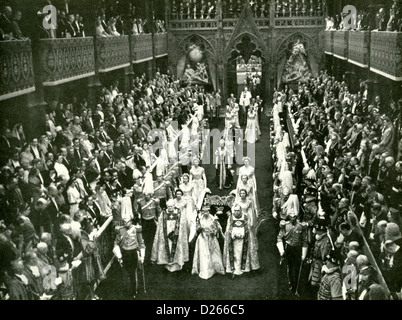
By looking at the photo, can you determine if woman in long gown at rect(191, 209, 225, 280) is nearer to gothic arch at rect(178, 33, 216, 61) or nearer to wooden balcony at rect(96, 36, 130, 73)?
wooden balcony at rect(96, 36, 130, 73)

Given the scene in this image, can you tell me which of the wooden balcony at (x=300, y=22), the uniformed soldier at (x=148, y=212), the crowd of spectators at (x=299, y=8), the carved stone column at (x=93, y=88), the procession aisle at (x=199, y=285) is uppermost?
the crowd of spectators at (x=299, y=8)

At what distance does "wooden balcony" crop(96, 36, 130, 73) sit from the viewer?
1841 cm

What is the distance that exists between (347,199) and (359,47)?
409 inches

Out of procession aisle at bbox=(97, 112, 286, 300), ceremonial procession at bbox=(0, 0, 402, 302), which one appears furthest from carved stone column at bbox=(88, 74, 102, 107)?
procession aisle at bbox=(97, 112, 286, 300)

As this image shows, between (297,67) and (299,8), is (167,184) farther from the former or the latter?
(299,8)

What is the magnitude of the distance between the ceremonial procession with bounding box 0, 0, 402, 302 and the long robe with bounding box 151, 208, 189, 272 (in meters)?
0.03

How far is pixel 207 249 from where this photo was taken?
10711 millimetres

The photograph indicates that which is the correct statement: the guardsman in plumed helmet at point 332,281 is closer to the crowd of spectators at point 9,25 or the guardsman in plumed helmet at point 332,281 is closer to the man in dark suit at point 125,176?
the man in dark suit at point 125,176

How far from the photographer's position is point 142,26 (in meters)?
26.1

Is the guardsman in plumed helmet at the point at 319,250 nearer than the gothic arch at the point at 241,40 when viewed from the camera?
Yes

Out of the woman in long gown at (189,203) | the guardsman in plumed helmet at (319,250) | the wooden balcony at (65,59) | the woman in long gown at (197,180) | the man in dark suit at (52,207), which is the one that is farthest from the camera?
the wooden balcony at (65,59)

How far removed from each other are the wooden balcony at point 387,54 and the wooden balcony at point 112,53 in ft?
31.1

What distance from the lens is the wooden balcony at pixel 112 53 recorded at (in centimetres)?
1841

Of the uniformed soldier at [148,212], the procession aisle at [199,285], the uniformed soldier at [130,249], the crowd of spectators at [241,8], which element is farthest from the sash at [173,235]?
the crowd of spectators at [241,8]
